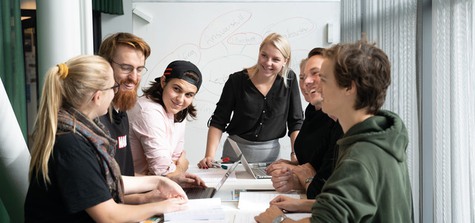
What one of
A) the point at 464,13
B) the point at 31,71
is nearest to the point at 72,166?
the point at 31,71

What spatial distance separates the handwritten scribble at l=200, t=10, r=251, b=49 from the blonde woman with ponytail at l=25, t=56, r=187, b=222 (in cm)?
306

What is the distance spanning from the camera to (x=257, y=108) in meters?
3.29

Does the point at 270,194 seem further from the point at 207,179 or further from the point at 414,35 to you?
the point at 414,35

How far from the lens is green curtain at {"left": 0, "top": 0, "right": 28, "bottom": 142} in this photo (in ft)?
7.27

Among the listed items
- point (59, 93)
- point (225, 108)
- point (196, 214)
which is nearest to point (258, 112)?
point (225, 108)

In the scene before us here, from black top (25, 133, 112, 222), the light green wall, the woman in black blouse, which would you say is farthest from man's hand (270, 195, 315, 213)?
the woman in black blouse

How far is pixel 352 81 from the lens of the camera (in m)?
1.32

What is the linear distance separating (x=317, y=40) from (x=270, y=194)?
2733mm

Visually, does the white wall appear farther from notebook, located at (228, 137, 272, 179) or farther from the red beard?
the red beard

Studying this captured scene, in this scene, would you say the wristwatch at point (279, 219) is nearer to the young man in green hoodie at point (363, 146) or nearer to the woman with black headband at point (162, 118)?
the young man in green hoodie at point (363, 146)

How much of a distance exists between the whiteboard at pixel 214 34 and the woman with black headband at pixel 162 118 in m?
1.93

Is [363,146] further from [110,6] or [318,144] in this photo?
[110,6]

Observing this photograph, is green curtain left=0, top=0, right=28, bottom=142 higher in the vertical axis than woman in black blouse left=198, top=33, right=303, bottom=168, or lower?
higher

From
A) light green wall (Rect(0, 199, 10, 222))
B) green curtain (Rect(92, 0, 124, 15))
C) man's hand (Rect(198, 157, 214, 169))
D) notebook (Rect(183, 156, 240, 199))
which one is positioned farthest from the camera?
green curtain (Rect(92, 0, 124, 15))
